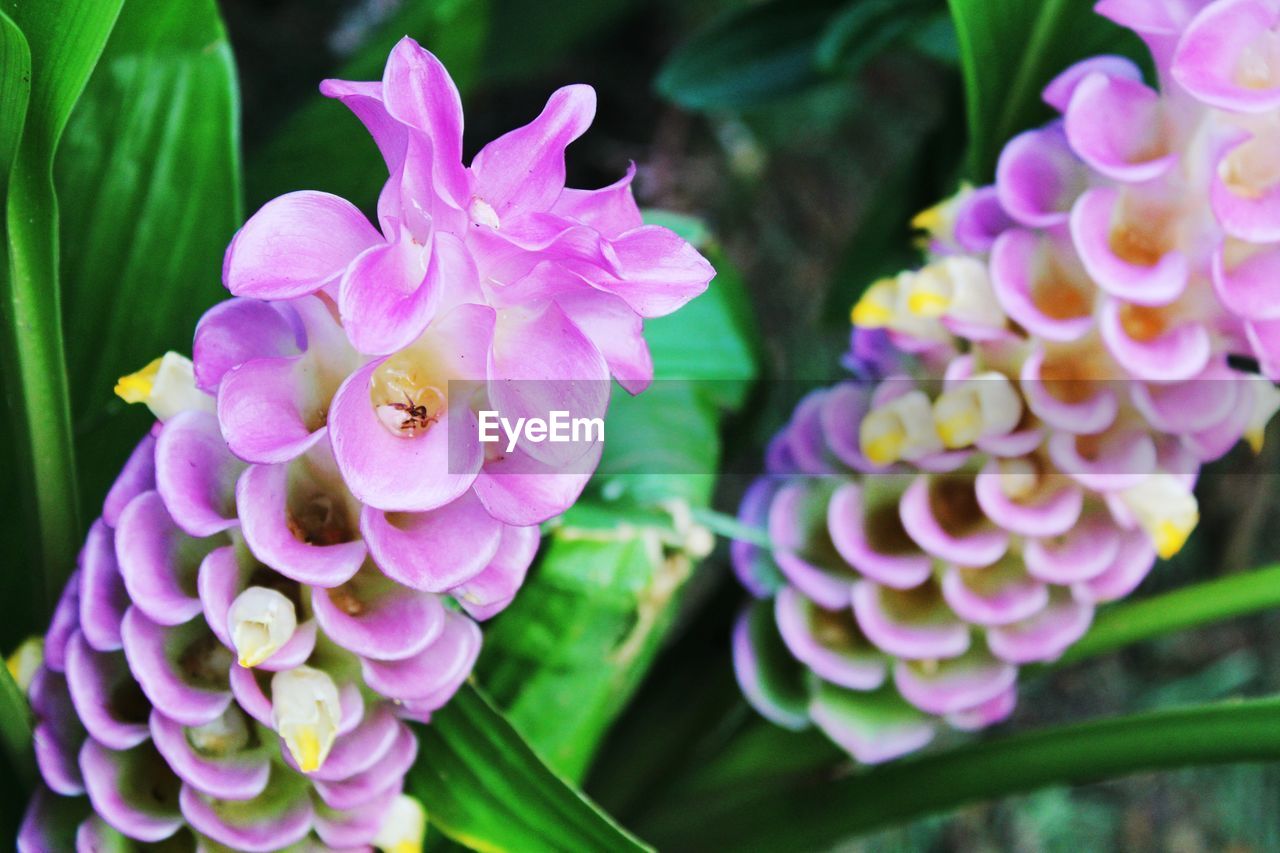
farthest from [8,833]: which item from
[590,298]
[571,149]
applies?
[571,149]

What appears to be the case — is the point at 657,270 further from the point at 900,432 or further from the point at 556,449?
the point at 900,432

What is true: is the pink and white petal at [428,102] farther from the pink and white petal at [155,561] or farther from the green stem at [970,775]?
the green stem at [970,775]

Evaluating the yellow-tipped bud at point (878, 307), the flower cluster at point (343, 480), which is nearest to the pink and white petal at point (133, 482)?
the flower cluster at point (343, 480)

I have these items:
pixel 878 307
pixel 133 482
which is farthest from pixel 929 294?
pixel 133 482

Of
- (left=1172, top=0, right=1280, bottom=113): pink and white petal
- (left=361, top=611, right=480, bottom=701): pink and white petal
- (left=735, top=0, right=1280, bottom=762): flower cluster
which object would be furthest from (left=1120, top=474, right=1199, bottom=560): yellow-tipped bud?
(left=361, top=611, right=480, bottom=701): pink and white petal

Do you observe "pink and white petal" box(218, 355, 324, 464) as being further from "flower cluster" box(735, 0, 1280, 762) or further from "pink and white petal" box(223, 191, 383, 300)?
"flower cluster" box(735, 0, 1280, 762)

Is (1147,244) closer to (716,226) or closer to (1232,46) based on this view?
(1232,46)
